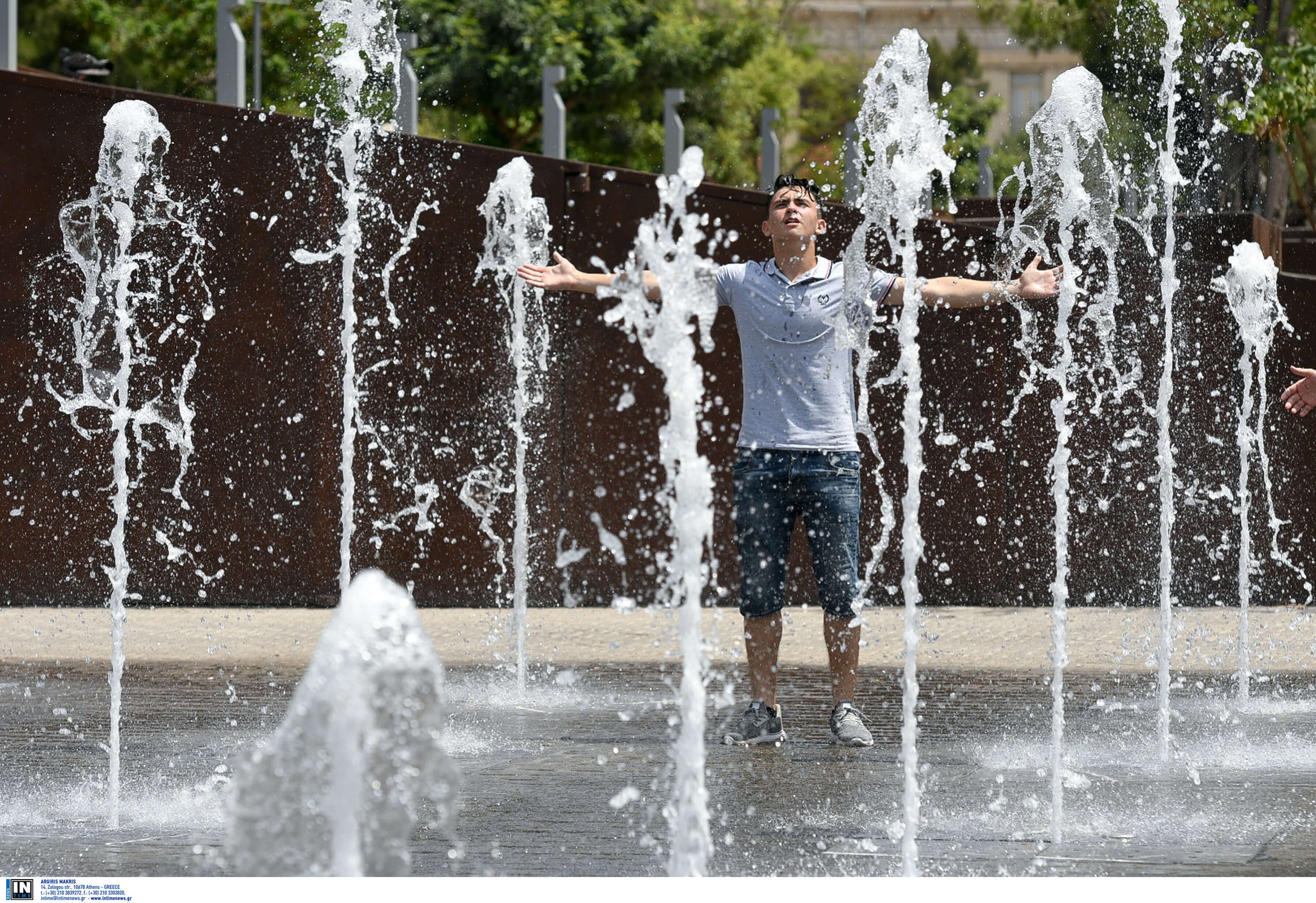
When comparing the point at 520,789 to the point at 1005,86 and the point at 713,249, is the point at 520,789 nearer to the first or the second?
the point at 713,249

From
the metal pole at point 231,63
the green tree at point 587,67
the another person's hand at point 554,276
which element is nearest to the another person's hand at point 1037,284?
the another person's hand at point 554,276

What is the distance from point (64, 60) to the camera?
443 inches

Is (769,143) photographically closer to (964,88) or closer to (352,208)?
(352,208)

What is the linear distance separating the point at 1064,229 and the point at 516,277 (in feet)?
12.2

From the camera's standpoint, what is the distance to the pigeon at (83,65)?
31.8 ft

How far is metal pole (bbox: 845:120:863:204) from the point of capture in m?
10.5

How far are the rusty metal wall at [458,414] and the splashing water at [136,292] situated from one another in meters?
0.07

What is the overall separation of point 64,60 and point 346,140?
3.80 meters

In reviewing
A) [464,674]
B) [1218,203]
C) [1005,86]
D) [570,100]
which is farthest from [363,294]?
[1005,86]

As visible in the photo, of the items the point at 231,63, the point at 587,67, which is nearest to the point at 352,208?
the point at 231,63

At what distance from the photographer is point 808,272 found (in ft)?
15.8

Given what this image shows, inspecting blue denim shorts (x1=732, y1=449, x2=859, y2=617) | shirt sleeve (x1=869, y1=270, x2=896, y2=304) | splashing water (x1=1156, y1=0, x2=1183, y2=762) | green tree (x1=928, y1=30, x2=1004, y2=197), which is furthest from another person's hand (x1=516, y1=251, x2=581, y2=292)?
green tree (x1=928, y1=30, x2=1004, y2=197)

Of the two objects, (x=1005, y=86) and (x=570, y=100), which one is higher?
(x=1005, y=86)
